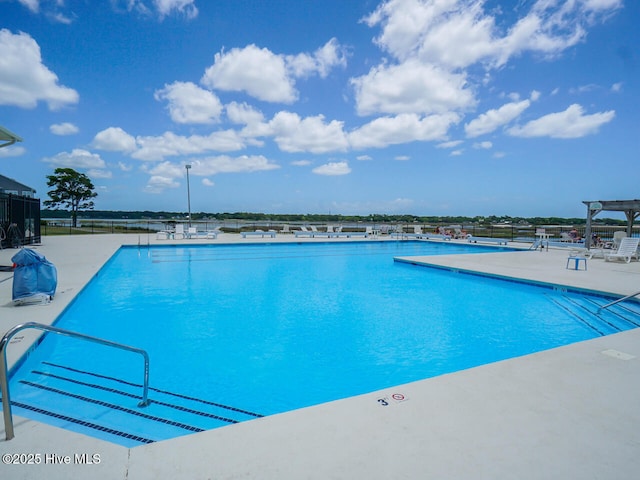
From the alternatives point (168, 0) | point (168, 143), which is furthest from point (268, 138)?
point (168, 0)

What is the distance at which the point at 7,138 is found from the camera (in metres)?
6.38

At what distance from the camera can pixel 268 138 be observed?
71.1 ft

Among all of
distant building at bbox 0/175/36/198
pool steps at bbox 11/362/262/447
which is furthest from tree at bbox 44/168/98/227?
pool steps at bbox 11/362/262/447

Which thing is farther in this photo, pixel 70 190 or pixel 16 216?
pixel 70 190

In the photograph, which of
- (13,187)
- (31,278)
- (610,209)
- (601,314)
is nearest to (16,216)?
(13,187)

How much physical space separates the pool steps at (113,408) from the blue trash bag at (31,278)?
5.74 ft

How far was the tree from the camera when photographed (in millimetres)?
21750

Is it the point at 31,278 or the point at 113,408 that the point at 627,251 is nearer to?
the point at 113,408

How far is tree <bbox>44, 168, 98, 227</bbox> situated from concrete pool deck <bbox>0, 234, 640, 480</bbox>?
2371 centimetres

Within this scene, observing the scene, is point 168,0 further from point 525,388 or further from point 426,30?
point 525,388

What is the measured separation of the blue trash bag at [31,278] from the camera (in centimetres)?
452

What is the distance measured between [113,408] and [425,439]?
7.53 feet

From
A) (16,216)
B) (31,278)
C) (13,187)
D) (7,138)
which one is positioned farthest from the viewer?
(13,187)

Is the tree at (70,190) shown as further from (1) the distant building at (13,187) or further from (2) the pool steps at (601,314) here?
(2) the pool steps at (601,314)
